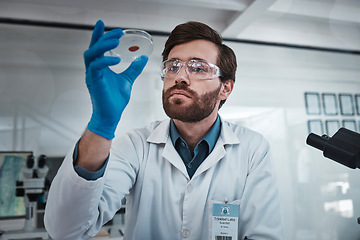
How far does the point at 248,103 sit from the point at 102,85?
2814mm

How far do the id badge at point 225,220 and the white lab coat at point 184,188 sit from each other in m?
0.05

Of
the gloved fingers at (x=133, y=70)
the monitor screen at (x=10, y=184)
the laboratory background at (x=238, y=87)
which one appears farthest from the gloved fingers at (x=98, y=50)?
the monitor screen at (x=10, y=184)

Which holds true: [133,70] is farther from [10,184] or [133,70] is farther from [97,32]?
[10,184]

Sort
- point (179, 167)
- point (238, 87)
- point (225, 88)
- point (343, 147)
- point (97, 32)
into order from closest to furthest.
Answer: point (343, 147) → point (97, 32) → point (179, 167) → point (225, 88) → point (238, 87)

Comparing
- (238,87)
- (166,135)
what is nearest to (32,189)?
(166,135)

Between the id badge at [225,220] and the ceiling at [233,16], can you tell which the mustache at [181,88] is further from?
the ceiling at [233,16]

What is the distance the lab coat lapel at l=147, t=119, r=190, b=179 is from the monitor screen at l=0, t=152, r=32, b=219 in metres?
2.03

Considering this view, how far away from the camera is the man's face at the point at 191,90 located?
1278mm

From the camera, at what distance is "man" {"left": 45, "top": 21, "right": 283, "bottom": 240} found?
91 cm

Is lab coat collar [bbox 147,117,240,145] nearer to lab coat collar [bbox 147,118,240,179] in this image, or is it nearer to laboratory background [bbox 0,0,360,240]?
lab coat collar [bbox 147,118,240,179]

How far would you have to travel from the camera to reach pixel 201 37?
146cm

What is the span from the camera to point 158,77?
322cm

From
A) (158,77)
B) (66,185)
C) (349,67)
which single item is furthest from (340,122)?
(66,185)

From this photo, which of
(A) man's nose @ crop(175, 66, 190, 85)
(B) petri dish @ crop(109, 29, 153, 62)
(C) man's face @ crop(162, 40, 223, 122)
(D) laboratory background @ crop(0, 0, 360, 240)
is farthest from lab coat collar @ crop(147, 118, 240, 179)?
(D) laboratory background @ crop(0, 0, 360, 240)
